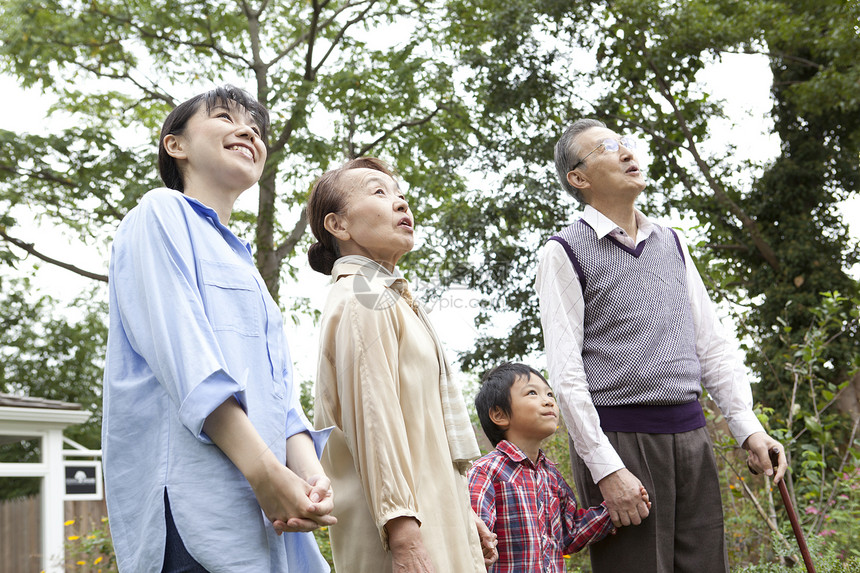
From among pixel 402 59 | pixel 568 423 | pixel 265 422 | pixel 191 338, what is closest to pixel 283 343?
pixel 265 422

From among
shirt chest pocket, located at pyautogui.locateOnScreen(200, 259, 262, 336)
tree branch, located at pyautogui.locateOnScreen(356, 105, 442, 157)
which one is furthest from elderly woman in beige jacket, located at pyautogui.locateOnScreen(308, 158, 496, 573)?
tree branch, located at pyautogui.locateOnScreen(356, 105, 442, 157)

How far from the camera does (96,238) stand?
1151cm

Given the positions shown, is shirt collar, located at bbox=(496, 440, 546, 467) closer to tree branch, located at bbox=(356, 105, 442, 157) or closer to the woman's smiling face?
the woman's smiling face

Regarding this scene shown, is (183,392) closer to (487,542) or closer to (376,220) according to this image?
(376,220)

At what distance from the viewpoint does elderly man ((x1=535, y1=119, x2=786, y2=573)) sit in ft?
7.20

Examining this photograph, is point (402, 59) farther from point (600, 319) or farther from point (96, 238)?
point (600, 319)

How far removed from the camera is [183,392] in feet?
3.89

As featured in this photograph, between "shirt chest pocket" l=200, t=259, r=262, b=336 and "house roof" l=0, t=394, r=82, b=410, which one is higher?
"house roof" l=0, t=394, r=82, b=410

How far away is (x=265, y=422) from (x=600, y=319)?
1268 mm

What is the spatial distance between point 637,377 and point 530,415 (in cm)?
50

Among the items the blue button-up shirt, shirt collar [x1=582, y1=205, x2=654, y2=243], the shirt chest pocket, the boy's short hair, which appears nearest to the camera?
the blue button-up shirt

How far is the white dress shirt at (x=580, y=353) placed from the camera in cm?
219

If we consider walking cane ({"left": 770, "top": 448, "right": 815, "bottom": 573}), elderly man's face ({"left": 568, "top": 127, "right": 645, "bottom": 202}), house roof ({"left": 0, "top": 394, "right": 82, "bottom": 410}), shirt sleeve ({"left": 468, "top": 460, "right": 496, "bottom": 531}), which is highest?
house roof ({"left": 0, "top": 394, "right": 82, "bottom": 410})

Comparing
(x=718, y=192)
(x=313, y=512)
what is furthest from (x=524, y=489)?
(x=718, y=192)
